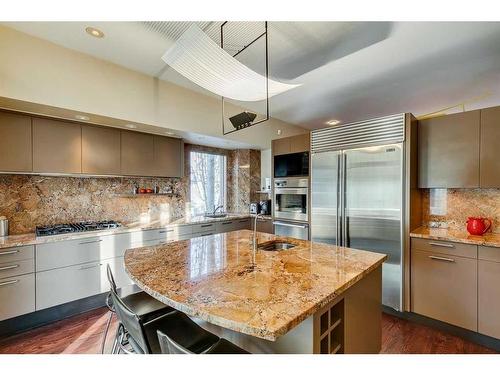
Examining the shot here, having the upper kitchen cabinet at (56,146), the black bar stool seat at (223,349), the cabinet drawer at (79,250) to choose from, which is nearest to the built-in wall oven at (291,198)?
the cabinet drawer at (79,250)

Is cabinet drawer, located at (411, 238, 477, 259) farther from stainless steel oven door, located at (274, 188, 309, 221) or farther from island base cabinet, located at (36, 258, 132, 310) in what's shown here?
island base cabinet, located at (36, 258, 132, 310)

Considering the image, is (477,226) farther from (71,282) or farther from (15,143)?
(15,143)

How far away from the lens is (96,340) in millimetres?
2197

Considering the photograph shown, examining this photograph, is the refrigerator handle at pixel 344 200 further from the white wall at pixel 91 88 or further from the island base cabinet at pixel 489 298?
the white wall at pixel 91 88

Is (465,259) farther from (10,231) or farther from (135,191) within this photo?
(10,231)

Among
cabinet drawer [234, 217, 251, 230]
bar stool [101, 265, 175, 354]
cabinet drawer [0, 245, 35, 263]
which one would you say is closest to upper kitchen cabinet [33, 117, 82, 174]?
cabinet drawer [0, 245, 35, 263]

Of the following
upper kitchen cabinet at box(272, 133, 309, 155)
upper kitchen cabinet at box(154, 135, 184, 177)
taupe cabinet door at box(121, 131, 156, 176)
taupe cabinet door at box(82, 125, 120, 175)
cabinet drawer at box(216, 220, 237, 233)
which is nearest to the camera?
taupe cabinet door at box(82, 125, 120, 175)

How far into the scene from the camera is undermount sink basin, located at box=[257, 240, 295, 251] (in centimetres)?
208

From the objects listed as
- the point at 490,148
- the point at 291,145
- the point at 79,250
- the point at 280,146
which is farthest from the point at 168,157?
the point at 490,148

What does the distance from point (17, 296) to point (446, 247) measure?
13.4 feet

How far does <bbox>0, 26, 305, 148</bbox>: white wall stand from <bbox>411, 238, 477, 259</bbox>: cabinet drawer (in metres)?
2.80

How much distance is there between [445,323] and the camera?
234 cm

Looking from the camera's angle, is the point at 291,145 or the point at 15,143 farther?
the point at 291,145

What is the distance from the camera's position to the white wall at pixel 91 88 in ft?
6.68
